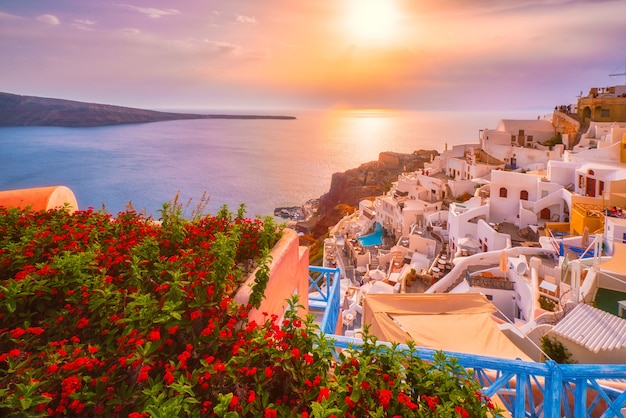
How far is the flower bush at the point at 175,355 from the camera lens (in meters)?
2.23

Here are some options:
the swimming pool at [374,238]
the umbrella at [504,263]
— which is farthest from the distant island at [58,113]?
the umbrella at [504,263]

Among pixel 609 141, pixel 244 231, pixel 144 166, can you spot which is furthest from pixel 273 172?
pixel 244 231

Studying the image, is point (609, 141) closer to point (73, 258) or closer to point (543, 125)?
Answer: point (543, 125)

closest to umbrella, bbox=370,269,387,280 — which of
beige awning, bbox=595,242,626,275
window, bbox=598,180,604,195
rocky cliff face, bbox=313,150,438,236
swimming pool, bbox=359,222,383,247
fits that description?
swimming pool, bbox=359,222,383,247

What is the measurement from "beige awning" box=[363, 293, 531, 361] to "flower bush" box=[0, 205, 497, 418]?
286 cm

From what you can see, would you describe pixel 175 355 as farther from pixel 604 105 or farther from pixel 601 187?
pixel 604 105

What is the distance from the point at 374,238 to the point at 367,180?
2944 cm

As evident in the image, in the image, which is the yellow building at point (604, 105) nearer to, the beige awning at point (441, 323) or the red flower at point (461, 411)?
the beige awning at point (441, 323)

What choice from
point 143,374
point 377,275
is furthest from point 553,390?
point 377,275

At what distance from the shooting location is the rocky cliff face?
53250 mm

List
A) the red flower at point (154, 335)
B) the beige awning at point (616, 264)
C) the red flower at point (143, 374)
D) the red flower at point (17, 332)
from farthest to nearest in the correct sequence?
1. the beige awning at point (616, 264)
2. the red flower at point (17, 332)
3. the red flower at point (154, 335)
4. the red flower at point (143, 374)

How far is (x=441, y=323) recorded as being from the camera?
6.15 metres

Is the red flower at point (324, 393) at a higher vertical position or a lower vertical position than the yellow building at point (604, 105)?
lower

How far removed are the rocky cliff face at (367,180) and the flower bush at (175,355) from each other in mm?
47160
